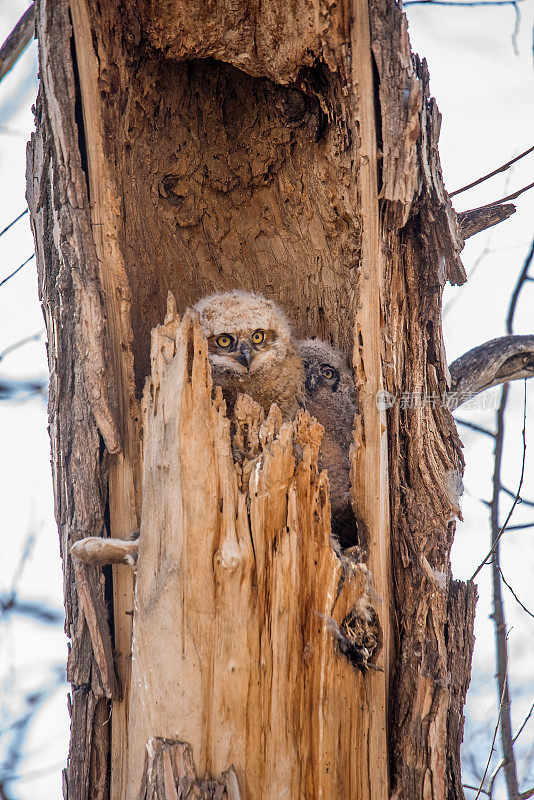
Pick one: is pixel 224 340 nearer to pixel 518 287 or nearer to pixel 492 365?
pixel 492 365

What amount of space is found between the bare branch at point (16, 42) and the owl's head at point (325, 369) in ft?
6.76

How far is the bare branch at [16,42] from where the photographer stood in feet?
10.4

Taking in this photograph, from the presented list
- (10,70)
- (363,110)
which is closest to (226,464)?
(363,110)

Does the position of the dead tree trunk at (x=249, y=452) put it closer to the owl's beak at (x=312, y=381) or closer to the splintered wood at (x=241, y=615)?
the splintered wood at (x=241, y=615)

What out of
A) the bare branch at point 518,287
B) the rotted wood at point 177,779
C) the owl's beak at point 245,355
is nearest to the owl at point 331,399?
the owl's beak at point 245,355

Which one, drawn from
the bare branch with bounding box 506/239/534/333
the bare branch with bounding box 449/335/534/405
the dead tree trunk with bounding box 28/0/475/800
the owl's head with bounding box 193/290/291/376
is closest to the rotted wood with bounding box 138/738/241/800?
the dead tree trunk with bounding box 28/0/475/800

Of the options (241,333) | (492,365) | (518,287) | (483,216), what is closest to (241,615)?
(241,333)

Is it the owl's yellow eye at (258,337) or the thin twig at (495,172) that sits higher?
the thin twig at (495,172)

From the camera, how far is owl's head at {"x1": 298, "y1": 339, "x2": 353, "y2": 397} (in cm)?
309

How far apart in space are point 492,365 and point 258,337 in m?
1.25

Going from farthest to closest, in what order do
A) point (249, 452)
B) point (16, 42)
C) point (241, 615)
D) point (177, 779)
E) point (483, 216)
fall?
point (483, 216) → point (16, 42) → point (249, 452) → point (241, 615) → point (177, 779)

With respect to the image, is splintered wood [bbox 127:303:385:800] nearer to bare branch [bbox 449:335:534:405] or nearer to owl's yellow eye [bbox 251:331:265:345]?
owl's yellow eye [bbox 251:331:265:345]

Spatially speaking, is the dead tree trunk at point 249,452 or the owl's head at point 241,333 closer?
the dead tree trunk at point 249,452

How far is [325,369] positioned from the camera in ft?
10.2
